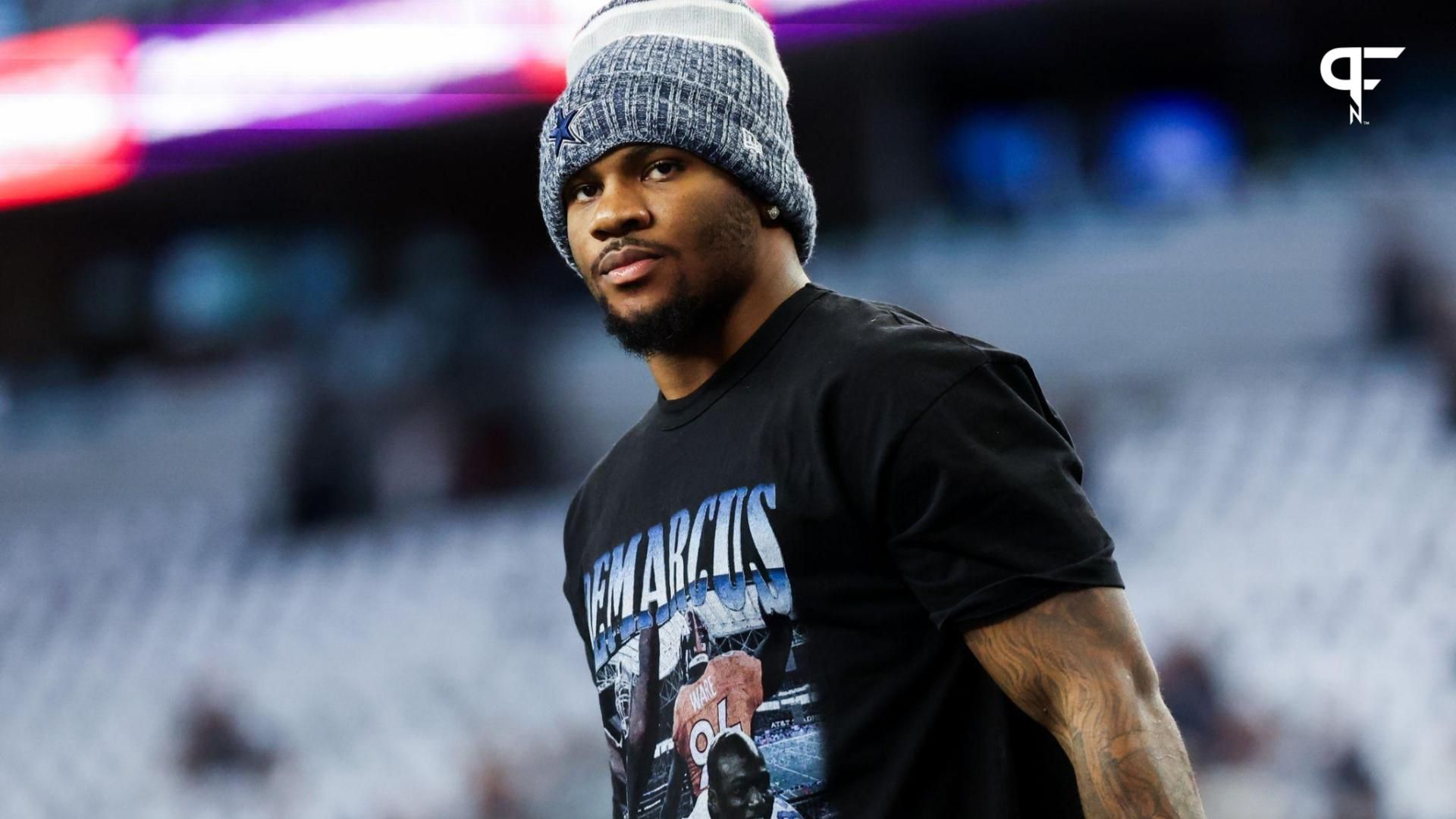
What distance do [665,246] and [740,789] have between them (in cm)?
49

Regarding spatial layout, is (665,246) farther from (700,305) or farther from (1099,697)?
(1099,697)

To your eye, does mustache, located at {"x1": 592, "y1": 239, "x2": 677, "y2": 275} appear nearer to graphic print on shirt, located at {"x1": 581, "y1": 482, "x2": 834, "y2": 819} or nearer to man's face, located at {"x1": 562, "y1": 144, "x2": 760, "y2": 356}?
man's face, located at {"x1": 562, "y1": 144, "x2": 760, "y2": 356}

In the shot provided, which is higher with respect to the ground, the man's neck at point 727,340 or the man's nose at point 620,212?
the man's nose at point 620,212

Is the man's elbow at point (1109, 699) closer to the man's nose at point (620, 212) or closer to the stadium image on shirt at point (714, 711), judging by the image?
the stadium image on shirt at point (714, 711)

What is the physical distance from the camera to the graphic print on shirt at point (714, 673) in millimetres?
1301

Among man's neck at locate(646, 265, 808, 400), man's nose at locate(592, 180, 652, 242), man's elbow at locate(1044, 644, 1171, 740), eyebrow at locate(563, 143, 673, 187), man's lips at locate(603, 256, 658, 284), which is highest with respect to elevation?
eyebrow at locate(563, 143, 673, 187)

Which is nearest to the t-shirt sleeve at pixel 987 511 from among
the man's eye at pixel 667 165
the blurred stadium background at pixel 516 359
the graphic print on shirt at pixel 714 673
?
the graphic print on shirt at pixel 714 673

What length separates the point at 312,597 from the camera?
6805 millimetres

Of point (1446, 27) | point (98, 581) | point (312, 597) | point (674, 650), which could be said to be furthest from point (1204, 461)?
point (98, 581)

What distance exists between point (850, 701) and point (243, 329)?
6.86 m

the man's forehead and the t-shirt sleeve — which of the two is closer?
the t-shirt sleeve

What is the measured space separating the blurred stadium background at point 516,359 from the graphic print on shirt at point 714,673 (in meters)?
3.44

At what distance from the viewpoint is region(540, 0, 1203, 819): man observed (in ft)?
3.91

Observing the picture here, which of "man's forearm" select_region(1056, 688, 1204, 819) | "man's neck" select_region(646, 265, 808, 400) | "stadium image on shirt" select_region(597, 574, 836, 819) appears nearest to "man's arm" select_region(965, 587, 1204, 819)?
"man's forearm" select_region(1056, 688, 1204, 819)
